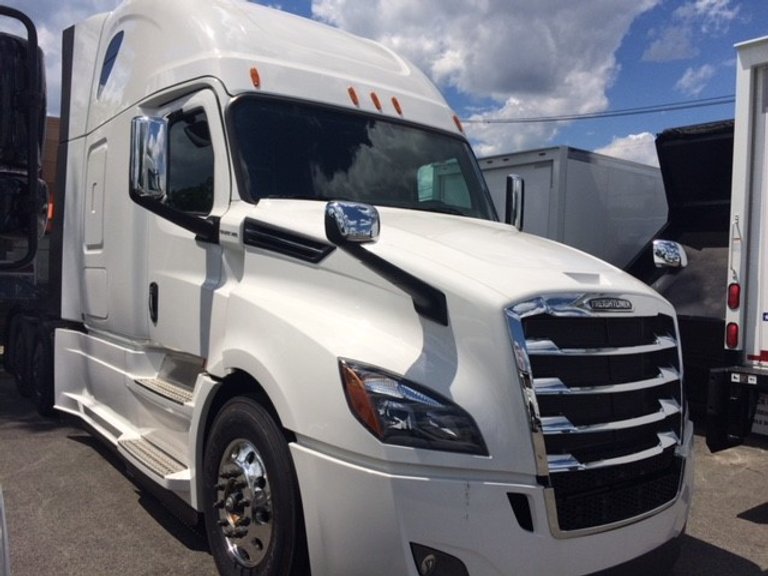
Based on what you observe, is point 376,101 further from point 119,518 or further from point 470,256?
point 119,518

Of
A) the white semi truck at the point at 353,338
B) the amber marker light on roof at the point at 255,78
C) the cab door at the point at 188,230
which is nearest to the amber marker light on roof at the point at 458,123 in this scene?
the white semi truck at the point at 353,338

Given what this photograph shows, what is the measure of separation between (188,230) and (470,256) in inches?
70.6

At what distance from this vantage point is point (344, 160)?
4.22m

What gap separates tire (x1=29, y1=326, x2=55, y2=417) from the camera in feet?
23.3

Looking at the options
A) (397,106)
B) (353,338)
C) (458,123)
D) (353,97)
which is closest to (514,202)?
(458,123)

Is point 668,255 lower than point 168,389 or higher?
higher

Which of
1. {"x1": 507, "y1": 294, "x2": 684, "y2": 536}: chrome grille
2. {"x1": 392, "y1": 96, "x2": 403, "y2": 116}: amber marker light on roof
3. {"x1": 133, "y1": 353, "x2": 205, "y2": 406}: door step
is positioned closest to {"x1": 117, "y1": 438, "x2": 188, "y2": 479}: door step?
{"x1": 133, "y1": 353, "x2": 205, "y2": 406}: door step

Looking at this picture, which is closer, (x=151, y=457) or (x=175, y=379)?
(x=151, y=457)

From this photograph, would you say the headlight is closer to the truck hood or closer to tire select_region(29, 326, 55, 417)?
the truck hood

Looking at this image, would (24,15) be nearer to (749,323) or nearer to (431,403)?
(431,403)

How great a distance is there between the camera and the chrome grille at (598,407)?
109 inches

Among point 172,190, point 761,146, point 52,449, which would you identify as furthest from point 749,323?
point 52,449

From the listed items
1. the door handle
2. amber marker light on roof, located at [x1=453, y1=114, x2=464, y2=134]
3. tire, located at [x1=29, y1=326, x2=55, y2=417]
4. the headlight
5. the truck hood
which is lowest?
tire, located at [x1=29, y1=326, x2=55, y2=417]

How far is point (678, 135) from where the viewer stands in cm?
812
